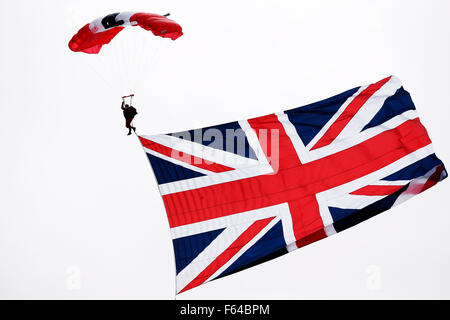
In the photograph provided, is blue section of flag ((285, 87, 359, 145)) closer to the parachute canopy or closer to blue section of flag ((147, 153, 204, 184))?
blue section of flag ((147, 153, 204, 184))

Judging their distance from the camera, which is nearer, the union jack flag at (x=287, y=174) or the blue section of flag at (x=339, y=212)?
the union jack flag at (x=287, y=174)

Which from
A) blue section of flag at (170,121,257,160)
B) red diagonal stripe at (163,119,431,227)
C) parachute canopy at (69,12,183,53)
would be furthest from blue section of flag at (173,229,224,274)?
parachute canopy at (69,12,183,53)

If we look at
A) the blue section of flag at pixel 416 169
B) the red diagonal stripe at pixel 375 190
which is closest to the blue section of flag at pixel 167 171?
the red diagonal stripe at pixel 375 190

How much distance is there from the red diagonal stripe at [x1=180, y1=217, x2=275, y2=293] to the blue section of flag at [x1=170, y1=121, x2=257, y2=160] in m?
1.50

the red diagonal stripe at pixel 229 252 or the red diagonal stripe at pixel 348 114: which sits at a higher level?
the red diagonal stripe at pixel 348 114

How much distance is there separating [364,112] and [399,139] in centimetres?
95

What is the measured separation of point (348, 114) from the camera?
15070mm

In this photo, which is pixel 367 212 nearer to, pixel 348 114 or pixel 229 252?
pixel 348 114

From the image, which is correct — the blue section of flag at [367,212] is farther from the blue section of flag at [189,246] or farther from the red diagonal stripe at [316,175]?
the blue section of flag at [189,246]

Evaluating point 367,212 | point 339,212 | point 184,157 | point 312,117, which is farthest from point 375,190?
point 184,157

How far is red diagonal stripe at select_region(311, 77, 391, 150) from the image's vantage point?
1492cm

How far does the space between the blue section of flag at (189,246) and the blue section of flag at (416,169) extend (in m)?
4.05

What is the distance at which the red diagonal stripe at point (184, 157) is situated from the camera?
13.8 m

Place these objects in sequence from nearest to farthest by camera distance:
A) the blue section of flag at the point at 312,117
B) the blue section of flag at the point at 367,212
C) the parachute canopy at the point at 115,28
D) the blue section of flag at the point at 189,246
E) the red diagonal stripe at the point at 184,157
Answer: the parachute canopy at the point at 115,28 < the blue section of flag at the point at 189,246 < the red diagonal stripe at the point at 184,157 < the blue section of flag at the point at 367,212 < the blue section of flag at the point at 312,117
